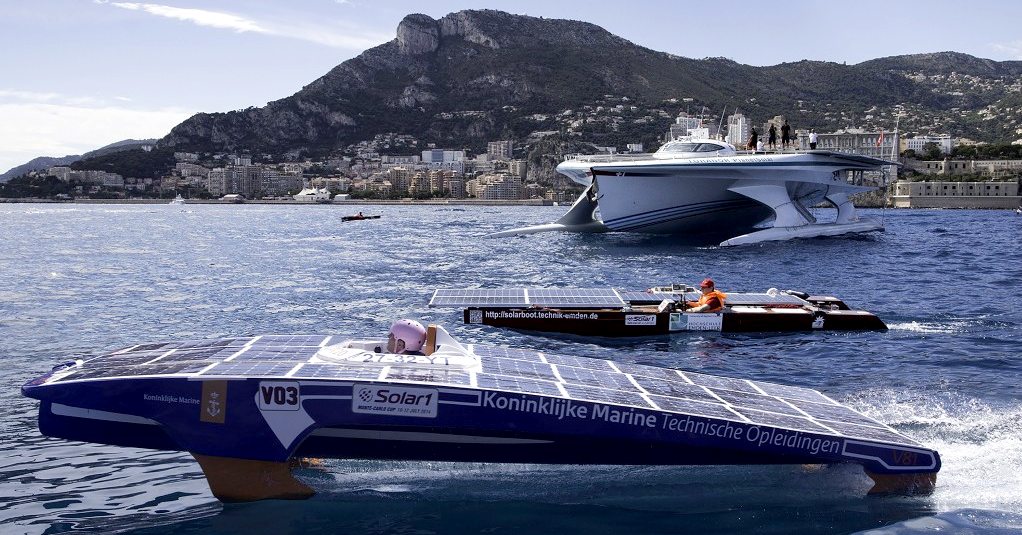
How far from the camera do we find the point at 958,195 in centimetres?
14625

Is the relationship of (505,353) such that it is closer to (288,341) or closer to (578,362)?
(578,362)

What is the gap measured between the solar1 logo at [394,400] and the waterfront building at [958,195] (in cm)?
15239

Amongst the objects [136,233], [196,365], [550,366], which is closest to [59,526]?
[196,365]

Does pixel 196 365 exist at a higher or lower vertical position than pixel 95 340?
higher

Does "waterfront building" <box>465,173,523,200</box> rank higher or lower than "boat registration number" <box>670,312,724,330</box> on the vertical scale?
higher

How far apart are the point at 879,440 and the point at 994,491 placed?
1.41 meters

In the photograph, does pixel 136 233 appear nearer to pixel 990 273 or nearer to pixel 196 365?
pixel 990 273

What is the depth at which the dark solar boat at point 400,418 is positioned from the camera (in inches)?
354

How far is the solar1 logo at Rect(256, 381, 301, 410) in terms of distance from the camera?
29.4 ft

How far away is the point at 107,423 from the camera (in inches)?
363

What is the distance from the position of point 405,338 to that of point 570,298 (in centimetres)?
1249

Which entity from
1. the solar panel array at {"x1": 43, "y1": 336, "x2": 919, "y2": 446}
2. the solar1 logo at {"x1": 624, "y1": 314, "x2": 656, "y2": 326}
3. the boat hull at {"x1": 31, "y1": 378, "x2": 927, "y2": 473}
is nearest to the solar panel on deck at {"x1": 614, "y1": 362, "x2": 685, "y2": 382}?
the solar panel array at {"x1": 43, "y1": 336, "x2": 919, "y2": 446}

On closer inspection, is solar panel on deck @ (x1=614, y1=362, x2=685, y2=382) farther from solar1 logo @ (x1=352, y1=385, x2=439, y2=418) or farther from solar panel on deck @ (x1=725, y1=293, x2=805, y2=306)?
solar panel on deck @ (x1=725, y1=293, x2=805, y2=306)

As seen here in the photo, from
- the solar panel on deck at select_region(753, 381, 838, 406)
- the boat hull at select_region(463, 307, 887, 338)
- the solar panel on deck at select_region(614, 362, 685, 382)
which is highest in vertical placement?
the solar panel on deck at select_region(614, 362, 685, 382)
